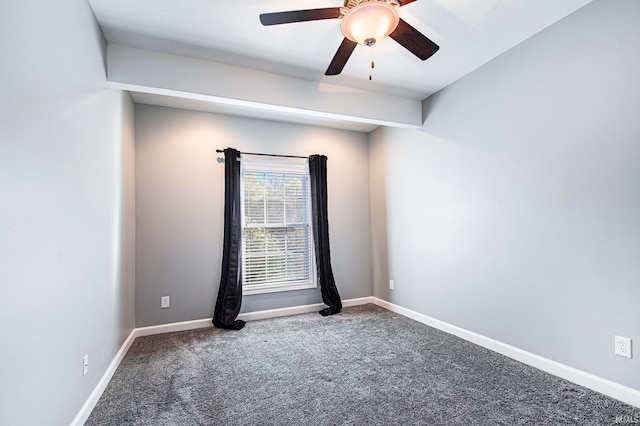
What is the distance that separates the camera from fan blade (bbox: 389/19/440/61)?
71.7 inches

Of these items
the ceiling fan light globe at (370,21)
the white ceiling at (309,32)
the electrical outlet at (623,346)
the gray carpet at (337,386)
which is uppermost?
the white ceiling at (309,32)

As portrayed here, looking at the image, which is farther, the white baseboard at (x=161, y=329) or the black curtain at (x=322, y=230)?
the black curtain at (x=322, y=230)

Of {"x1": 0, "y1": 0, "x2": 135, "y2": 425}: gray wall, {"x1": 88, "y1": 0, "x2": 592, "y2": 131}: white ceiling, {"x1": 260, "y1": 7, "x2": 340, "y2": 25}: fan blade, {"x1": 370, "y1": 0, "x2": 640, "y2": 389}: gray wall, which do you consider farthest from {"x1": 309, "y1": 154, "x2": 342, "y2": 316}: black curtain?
{"x1": 260, "y1": 7, "x2": 340, "y2": 25}: fan blade

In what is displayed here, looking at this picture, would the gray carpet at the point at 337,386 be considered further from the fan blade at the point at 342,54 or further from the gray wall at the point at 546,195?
the fan blade at the point at 342,54

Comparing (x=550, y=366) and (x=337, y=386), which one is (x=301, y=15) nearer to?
(x=337, y=386)

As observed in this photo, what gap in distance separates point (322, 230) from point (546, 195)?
2.47m

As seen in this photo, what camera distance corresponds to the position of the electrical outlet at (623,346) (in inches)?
75.0

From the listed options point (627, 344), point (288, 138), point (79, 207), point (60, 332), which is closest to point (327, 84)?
point (288, 138)

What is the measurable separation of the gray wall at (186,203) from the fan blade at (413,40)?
2346mm

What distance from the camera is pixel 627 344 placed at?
1.91 meters

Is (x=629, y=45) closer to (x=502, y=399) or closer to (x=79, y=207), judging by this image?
(x=502, y=399)

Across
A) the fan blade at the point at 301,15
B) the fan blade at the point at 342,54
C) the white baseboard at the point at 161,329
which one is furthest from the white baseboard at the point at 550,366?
the fan blade at the point at 301,15

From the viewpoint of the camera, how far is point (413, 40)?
1.93m

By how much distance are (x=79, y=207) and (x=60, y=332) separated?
710 mm
